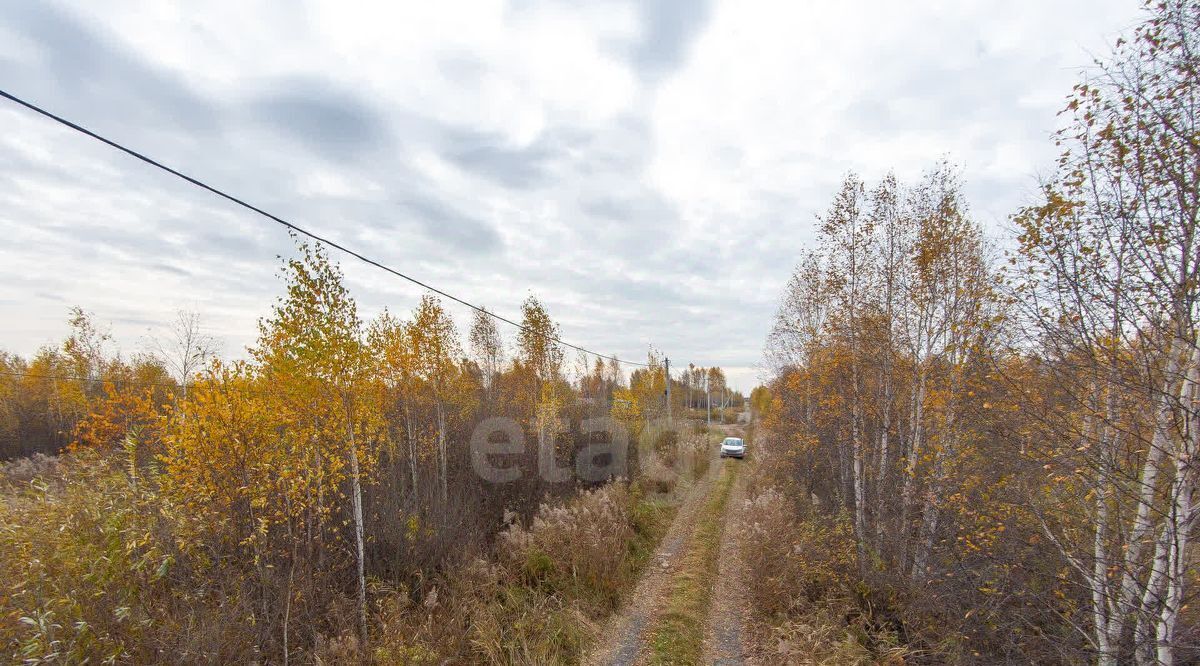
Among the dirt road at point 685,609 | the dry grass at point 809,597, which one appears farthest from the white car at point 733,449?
the dry grass at point 809,597

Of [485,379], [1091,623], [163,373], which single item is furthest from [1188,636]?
[163,373]

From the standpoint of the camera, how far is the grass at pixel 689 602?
293 inches

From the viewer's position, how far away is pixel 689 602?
8.99m

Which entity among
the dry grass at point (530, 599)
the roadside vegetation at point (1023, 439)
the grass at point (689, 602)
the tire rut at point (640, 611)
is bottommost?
→ the tire rut at point (640, 611)

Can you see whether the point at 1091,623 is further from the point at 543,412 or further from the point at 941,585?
the point at 543,412

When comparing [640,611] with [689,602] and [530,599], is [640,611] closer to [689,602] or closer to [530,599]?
[689,602]

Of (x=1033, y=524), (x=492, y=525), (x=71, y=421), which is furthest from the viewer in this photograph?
(x=71, y=421)

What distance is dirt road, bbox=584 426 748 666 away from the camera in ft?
24.4

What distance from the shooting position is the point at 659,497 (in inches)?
671

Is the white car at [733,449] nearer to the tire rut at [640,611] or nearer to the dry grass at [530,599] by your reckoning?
the tire rut at [640,611]

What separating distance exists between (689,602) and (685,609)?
0.30 m

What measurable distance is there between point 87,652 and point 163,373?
4072 cm

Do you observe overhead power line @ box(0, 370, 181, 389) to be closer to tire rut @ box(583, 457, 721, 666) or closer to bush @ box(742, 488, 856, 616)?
tire rut @ box(583, 457, 721, 666)

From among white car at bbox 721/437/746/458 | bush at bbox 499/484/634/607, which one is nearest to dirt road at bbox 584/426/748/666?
bush at bbox 499/484/634/607
